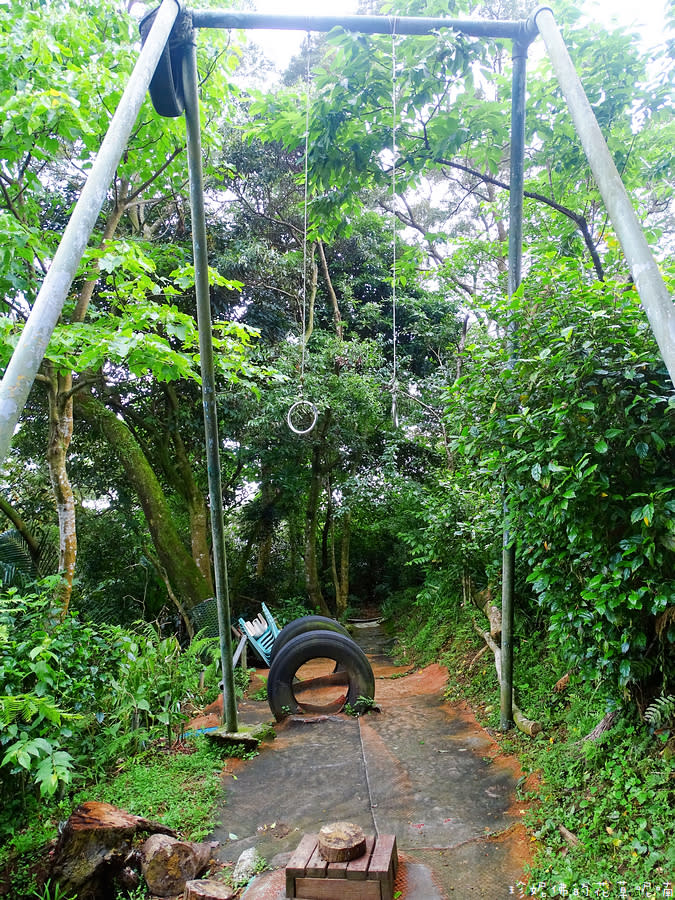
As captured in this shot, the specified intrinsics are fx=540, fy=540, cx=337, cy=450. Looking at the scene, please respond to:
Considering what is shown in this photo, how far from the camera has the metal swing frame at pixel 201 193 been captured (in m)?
1.60

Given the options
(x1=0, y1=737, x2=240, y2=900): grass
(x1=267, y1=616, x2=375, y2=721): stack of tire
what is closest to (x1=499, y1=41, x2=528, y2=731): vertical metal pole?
(x1=267, y1=616, x2=375, y2=721): stack of tire

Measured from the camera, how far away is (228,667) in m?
4.53

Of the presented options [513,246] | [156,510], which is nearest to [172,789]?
[513,246]

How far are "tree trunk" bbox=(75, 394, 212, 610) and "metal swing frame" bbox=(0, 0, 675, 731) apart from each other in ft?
16.2

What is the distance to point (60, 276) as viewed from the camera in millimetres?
1617

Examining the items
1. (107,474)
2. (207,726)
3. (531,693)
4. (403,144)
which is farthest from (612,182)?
(107,474)

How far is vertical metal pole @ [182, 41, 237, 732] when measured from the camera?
10.7ft

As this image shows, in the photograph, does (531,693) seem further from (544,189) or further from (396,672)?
(544,189)

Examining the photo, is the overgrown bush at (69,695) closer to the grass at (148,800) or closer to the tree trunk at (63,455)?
the grass at (148,800)

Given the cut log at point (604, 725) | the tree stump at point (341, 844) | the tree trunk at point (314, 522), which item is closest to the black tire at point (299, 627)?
the cut log at point (604, 725)

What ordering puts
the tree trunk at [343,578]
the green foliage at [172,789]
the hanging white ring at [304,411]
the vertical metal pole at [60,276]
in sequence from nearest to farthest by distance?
the vertical metal pole at [60,276], the green foliage at [172,789], the hanging white ring at [304,411], the tree trunk at [343,578]

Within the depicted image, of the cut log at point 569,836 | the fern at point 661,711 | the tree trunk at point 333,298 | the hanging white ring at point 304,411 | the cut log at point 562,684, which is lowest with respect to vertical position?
the cut log at point 569,836

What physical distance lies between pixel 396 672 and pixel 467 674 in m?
2.38

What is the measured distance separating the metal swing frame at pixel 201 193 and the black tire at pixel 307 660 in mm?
826
